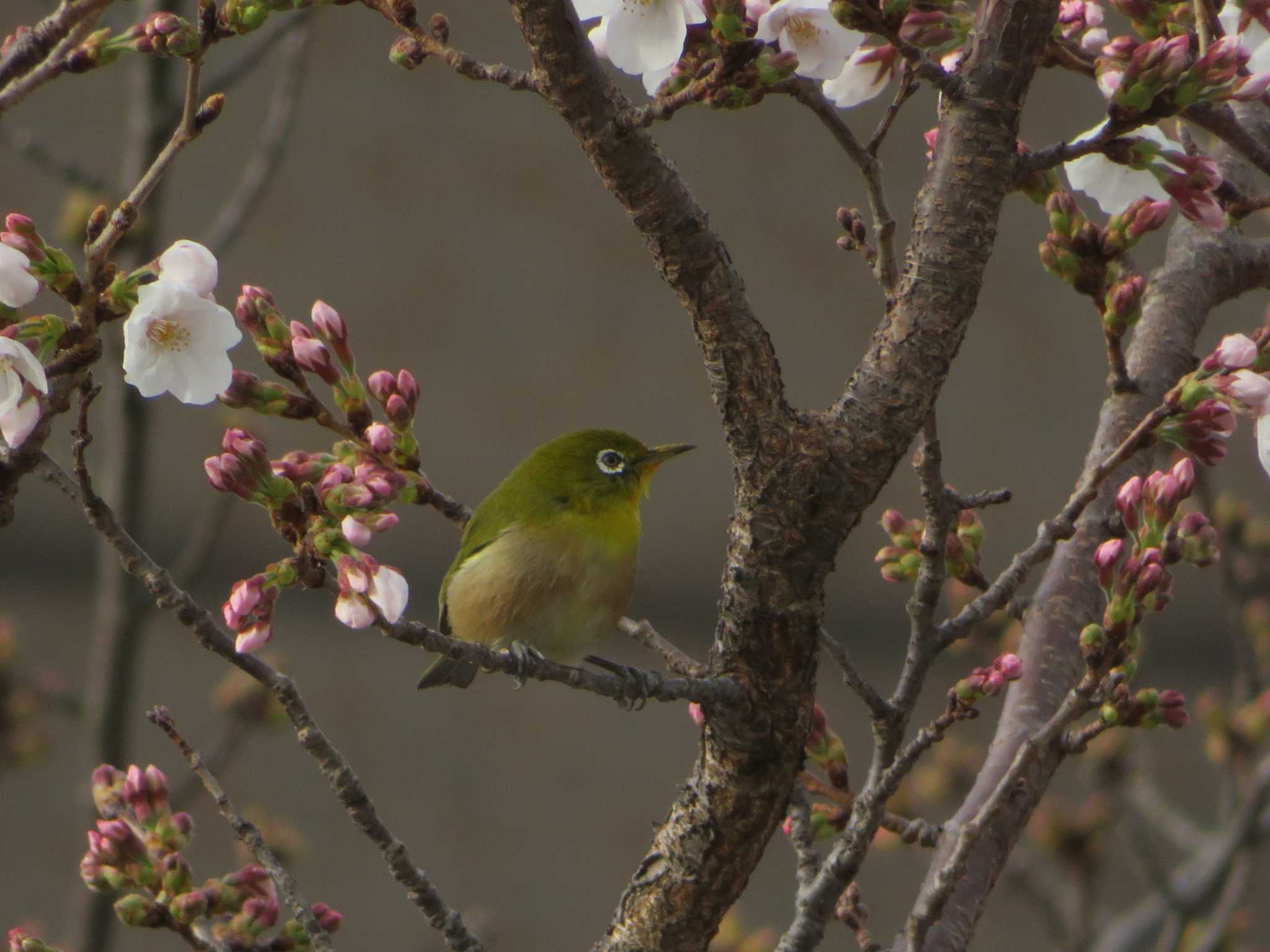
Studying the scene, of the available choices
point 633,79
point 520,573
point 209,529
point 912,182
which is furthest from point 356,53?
point 520,573

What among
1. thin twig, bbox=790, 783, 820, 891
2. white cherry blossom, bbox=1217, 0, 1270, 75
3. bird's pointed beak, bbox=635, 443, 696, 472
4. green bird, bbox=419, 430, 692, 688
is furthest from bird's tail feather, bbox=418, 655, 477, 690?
white cherry blossom, bbox=1217, 0, 1270, 75

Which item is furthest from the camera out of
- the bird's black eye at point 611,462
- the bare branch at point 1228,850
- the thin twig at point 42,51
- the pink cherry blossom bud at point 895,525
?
the bare branch at point 1228,850

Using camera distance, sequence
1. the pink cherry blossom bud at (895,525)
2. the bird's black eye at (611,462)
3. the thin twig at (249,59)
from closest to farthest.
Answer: the pink cherry blossom bud at (895,525) → the bird's black eye at (611,462) → the thin twig at (249,59)

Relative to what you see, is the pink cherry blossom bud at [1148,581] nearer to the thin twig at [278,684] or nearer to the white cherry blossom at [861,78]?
the white cherry blossom at [861,78]

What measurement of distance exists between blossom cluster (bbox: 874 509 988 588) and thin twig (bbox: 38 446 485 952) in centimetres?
76

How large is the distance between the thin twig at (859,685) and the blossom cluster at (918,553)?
0.26 meters

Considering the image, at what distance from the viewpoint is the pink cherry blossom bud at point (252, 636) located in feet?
4.54

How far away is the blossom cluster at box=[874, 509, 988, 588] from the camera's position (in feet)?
6.38

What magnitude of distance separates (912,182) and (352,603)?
4.65m

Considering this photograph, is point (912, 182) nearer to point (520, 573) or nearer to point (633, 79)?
point (633, 79)

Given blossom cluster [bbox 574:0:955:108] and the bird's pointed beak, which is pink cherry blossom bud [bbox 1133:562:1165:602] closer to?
blossom cluster [bbox 574:0:955:108]

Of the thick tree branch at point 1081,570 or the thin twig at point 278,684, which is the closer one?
the thin twig at point 278,684

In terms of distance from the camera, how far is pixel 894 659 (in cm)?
565

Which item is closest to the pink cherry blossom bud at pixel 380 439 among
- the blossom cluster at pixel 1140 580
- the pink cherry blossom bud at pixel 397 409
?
the pink cherry blossom bud at pixel 397 409
